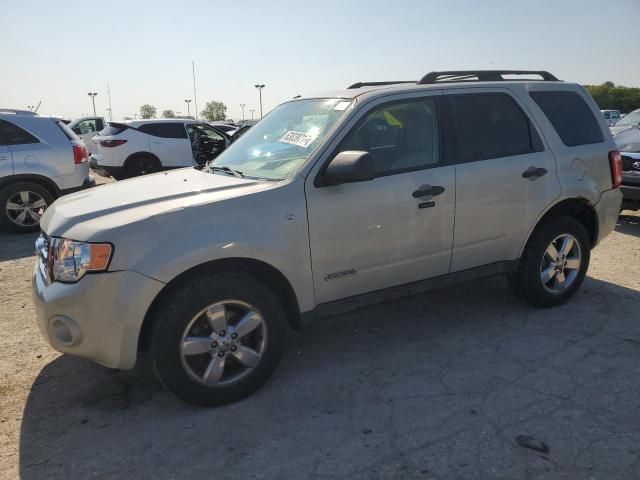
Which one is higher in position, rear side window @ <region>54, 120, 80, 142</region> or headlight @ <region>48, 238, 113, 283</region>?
rear side window @ <region>54, 120, 80, 142</region>

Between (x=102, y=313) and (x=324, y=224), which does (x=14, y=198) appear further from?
(x=324, y=224)

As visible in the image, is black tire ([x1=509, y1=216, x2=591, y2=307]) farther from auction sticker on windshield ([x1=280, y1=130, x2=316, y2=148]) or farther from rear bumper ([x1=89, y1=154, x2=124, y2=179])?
rear bumper ([x1=89, y1=154, x2=124, y2=179])

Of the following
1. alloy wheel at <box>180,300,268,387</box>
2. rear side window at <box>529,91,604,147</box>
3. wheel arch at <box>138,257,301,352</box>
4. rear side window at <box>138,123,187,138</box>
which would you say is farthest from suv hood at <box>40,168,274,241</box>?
rear side window at <box>138,123,187,138</box>

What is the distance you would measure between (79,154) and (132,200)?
549 centimetres

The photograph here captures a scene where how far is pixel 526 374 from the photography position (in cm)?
332

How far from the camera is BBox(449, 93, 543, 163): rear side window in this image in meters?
3.76

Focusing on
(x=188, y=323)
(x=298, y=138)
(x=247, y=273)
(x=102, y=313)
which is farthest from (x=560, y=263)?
(x=102, y=313)

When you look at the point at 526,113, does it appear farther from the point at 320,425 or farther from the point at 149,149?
the point at 149,149

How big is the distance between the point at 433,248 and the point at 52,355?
2877 millimetres

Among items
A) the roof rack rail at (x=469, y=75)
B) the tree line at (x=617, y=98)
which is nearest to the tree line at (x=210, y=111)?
the tree line at (x=617, y=98)

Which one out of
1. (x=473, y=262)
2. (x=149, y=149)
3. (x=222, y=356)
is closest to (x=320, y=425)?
(x=222, y=356)

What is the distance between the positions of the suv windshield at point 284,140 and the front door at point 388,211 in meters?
0.22

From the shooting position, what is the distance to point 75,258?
2729 millimetres

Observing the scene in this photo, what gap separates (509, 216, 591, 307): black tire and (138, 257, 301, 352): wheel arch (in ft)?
6.62
